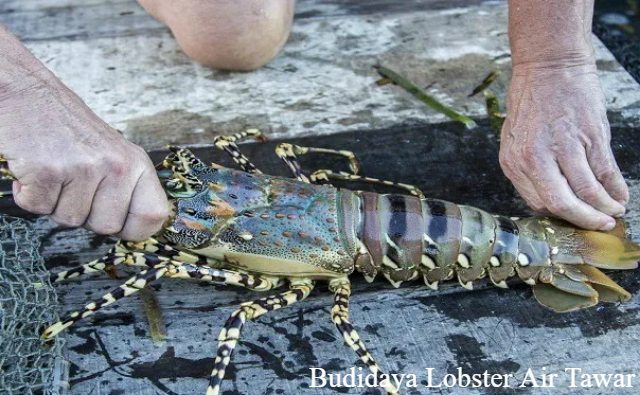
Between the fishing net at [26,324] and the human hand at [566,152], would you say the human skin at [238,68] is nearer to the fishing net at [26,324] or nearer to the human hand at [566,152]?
the human hand at [566,152]

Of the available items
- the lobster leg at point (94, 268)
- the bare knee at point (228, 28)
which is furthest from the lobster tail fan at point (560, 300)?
the bare knee at point (228, 28)

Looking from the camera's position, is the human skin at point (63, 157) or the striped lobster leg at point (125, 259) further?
the striped lobster leg at point (125, 259)

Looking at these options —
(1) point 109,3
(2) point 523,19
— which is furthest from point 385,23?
(1) point 109,3

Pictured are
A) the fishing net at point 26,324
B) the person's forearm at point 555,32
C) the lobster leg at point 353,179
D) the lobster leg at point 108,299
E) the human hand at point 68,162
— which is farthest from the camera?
the lobster leg at point 353,179

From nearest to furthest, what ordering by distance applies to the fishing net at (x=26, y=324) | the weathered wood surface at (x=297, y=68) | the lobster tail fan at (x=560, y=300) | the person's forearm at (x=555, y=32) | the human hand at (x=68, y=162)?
1. the human hand at (x=68, y=162)
2. the fishing net at (x=26, y=324)
3. the lobster tail fan at (x=560, y=300)
4. the person's forearm at (x=555, y=32)
5. the weathered wood surface at (x=297, y=68)

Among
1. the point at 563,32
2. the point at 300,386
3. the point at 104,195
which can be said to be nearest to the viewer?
the point at 104,195

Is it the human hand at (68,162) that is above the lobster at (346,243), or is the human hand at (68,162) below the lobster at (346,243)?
above

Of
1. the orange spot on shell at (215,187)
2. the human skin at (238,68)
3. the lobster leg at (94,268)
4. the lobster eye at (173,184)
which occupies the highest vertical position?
the human skin at (238,68)

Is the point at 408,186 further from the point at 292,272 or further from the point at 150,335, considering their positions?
the point at 150,335
